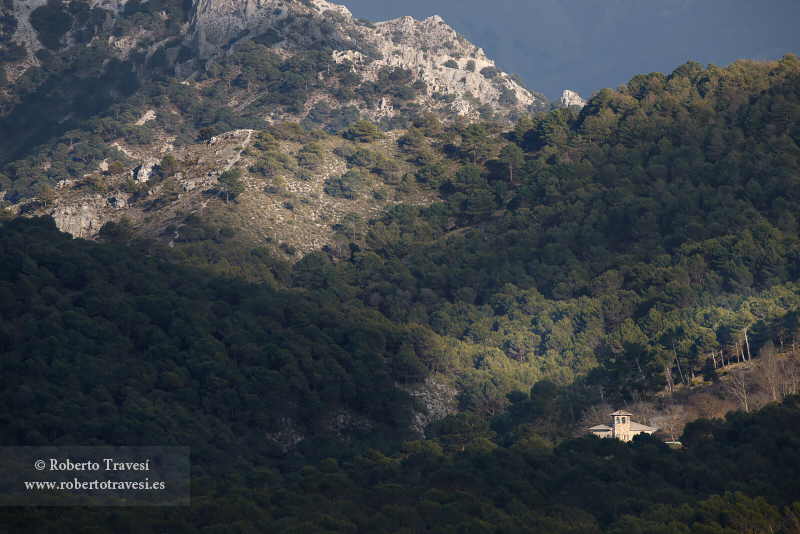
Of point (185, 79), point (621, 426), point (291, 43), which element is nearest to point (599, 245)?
point (621, 426)

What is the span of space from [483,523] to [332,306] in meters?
34.5

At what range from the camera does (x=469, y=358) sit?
193 ft

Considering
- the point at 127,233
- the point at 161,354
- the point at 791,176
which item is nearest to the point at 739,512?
the point at 161,354

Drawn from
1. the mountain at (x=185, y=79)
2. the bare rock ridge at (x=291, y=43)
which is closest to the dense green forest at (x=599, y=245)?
the mountain at (x=185, y=79)

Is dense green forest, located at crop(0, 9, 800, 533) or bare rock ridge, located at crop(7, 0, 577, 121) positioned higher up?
bare rock ridge, located at crop(7, 0, 577, 121)

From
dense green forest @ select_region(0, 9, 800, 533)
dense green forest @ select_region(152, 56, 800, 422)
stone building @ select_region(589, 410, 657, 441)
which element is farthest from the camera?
dense green forest @ select_region(152, 56, 800, 422)

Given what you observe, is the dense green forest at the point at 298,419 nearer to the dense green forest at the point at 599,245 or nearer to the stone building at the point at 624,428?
the stone building at the point at 624,428

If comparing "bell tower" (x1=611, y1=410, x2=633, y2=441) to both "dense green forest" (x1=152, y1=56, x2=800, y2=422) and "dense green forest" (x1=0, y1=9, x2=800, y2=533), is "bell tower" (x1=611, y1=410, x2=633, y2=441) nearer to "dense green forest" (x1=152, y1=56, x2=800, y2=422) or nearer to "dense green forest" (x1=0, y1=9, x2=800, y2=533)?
"dense green forest" (x1=0, y1=9, x2=800, y2=533)

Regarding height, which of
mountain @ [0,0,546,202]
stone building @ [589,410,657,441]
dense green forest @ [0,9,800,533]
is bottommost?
stone building @ [589,410,657,441]

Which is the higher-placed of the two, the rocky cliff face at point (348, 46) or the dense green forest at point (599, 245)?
the rocky cliff face at point (348, 46)

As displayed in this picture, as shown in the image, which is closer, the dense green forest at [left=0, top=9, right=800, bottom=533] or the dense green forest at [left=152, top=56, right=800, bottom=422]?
the dense green forest at [left=0, top=9, right=800, bottom=533]

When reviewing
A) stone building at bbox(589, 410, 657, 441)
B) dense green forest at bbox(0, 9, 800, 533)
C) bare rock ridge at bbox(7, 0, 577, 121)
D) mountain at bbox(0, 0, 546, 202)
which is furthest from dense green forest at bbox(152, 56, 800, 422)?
bare rock ridge at bbox(7, 0, 577, 121)

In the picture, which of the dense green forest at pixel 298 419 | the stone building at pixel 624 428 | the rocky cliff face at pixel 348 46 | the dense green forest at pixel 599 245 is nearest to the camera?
the dense green forest at pixel 298 419

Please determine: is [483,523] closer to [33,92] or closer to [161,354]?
[161,354]
